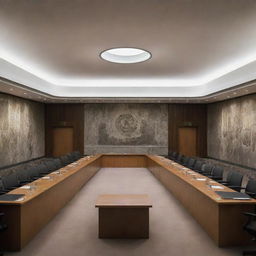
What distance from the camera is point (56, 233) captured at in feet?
14.1

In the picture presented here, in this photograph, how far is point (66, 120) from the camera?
46.2 feet

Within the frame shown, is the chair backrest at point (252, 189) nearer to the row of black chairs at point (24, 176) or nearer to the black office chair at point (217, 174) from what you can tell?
the black office chair at point (217, 174)

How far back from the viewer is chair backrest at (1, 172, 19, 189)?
507 centimetres

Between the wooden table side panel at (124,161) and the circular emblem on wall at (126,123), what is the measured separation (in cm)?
192

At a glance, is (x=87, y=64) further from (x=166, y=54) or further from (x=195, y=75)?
(x=195, y=75)

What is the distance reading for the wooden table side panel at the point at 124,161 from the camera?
40.9ft

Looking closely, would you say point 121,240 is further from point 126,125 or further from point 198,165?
point 126,125

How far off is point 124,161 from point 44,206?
8032 mm

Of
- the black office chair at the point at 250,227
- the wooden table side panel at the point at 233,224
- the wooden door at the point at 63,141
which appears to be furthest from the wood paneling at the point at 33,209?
the wooden door at the point at 63,141

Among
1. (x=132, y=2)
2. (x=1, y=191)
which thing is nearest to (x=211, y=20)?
(x=132, y=2)

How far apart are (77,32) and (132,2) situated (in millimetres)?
1864

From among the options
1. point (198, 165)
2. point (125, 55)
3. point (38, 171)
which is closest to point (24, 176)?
point (38, 171)

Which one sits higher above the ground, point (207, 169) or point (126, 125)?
point (126, 125)

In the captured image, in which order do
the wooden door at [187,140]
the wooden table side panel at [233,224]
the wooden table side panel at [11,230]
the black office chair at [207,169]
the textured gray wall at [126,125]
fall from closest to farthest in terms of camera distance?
1. the wooden table side panel at [11,230]
2. the wooden table side panel at [233,224]
3. the black office chair at [207,169]
4. the textured gray wall at [126,125]
5. the wooden door at [187,140]
